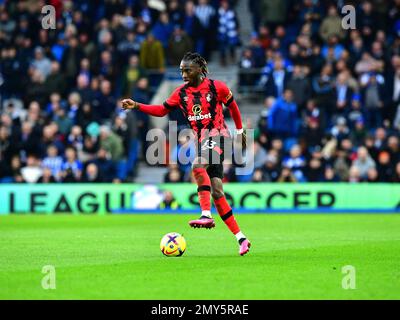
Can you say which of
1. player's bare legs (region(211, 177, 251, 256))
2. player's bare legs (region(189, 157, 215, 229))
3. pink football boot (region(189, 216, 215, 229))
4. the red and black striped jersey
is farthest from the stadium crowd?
pink football boot (region(189, 216, 215, 229))

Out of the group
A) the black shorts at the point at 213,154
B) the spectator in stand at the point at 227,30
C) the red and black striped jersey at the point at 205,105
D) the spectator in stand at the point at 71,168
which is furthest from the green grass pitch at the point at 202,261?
the spectator in stand at the point at 227,30

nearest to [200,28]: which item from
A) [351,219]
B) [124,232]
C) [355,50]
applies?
[355,50]

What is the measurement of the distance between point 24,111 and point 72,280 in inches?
688

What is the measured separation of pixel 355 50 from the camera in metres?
27.0

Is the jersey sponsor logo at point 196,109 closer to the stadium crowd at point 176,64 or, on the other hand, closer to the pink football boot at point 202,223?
the pink football boot at point 202,223

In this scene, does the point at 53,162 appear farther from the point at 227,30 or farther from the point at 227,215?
the point at 227,215

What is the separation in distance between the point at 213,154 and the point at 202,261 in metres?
1.65

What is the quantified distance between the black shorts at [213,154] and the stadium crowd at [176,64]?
35.6 ft

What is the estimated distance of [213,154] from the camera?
13797mm

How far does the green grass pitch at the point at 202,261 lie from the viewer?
33.8ft

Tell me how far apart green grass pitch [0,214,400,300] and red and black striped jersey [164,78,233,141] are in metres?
1.77

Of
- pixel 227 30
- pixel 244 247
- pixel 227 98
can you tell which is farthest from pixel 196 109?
pixel 227 30

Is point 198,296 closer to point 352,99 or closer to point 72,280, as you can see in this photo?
point 72,280

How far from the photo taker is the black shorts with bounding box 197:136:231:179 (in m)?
13.8
